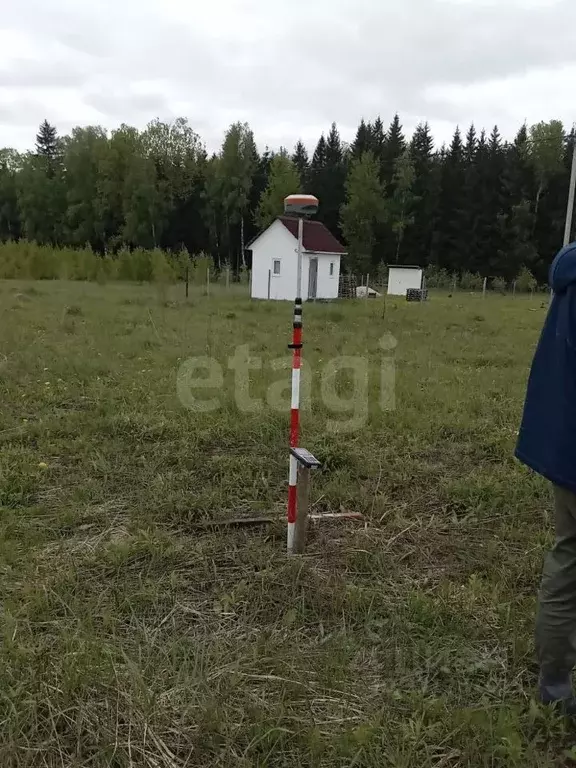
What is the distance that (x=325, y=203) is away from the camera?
4666cm

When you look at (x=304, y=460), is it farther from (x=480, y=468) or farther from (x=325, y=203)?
(x=325, y=203)

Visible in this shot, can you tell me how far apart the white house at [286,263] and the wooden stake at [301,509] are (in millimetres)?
20679

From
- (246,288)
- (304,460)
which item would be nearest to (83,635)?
(304,460)

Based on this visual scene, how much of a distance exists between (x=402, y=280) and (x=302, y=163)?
73.9 feet

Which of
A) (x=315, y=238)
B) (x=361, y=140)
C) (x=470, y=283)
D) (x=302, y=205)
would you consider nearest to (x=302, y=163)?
(x=361, y=140)

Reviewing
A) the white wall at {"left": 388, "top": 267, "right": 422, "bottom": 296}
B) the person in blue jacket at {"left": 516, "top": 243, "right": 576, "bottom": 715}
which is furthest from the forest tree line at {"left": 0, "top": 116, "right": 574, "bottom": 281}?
the person in blue jacket at {"left": 516, "top": 243, "right": 576, "bottom": 715}

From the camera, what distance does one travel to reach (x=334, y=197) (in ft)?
153

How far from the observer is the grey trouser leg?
2061mm

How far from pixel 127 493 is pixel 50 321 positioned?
28.3 feet

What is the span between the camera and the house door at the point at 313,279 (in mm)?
24781

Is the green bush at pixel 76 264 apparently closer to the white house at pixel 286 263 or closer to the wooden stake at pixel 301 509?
the white house at pixel 286 263

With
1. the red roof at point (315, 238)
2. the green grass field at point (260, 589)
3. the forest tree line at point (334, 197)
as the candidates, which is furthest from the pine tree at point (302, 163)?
the green grass field at point (260, 589)

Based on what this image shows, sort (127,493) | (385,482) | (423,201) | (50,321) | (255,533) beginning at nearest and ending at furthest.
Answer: (255,533)
(127,493)
(385,482)
(50,321)
(423,201)

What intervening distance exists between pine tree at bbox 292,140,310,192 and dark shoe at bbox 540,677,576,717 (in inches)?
1771
